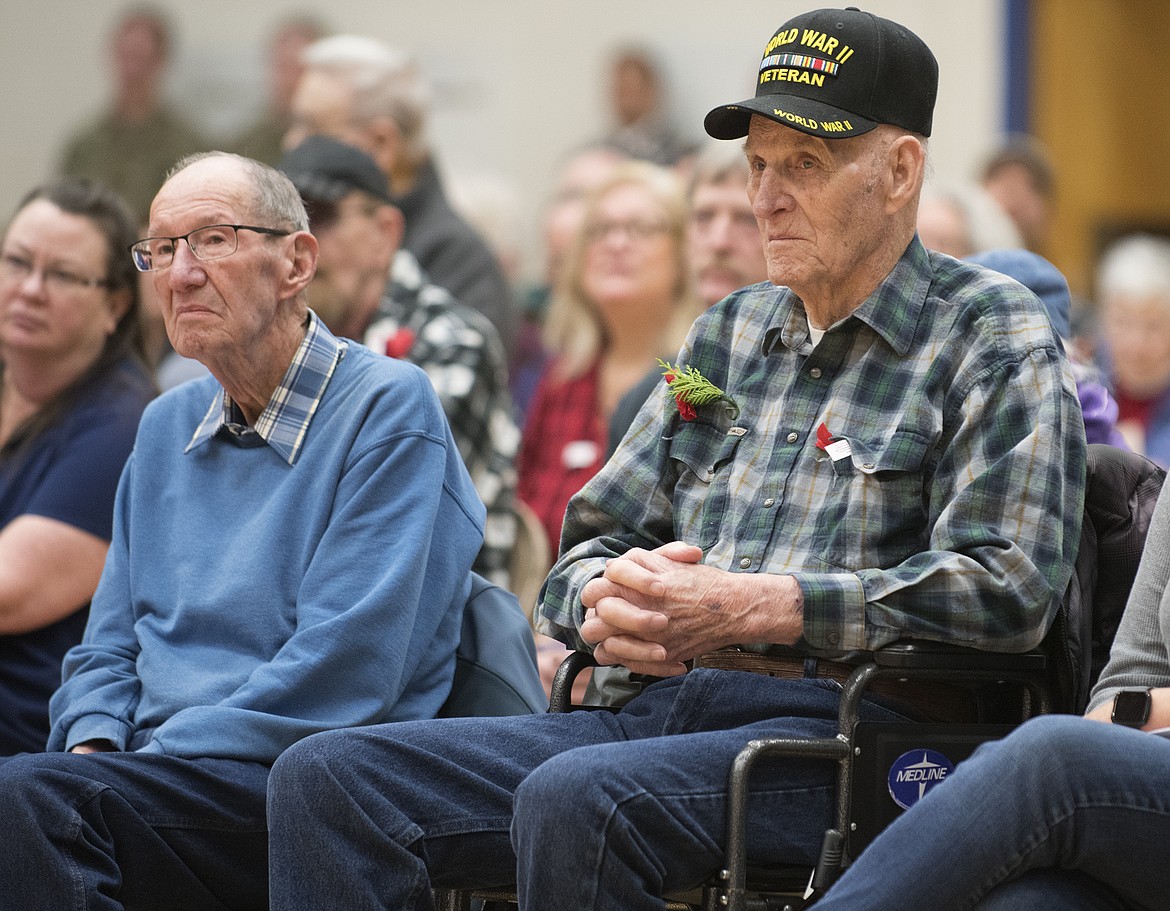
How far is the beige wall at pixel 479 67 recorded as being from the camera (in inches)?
357

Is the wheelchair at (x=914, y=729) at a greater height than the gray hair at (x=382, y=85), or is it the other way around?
the gray hair at (x=382, y=85)

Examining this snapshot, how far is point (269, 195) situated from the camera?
2920 mm

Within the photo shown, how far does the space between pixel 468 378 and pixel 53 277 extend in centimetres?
110

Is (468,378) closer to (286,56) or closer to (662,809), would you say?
(662,809)

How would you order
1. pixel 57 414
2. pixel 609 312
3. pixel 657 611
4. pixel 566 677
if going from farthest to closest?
pixel 609 312 → pixel 57 414 → pixel 566 677 → pixel 657 611

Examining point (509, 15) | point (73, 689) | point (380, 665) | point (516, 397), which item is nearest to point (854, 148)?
point (380, 665)

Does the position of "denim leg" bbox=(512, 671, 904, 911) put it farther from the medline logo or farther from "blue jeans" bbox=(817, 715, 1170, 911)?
"blue jeans" bbox=(817, 715, 1170, 911)

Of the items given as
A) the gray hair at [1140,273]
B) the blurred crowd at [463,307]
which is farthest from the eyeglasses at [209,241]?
the gray hair at [1140,273]

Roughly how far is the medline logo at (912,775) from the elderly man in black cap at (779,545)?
92 mm

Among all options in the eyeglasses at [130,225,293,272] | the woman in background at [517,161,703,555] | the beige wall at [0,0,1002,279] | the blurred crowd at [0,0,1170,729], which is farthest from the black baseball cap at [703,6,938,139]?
the beige wall at [0,0,1002,279]

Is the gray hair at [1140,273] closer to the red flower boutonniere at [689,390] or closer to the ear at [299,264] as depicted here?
the red flower boutonniere at [689,390]

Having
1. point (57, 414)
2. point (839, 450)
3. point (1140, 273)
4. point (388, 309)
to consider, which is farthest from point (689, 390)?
point (1140, 273)

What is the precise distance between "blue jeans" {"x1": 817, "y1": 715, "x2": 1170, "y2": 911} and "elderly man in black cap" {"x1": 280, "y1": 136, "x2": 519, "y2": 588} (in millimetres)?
2231

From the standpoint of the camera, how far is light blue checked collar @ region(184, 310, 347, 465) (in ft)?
9.30
